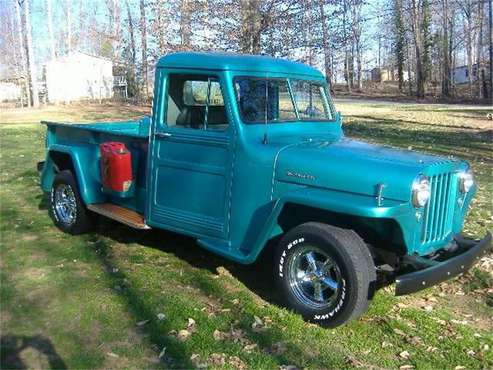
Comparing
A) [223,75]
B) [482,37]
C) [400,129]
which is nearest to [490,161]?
[400,129]

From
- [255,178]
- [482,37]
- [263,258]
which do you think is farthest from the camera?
→ [482,37]

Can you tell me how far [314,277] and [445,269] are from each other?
958 millimetres

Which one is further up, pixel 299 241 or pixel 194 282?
pixel 299 241

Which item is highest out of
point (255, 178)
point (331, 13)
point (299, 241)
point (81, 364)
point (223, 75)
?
point (331, 13)

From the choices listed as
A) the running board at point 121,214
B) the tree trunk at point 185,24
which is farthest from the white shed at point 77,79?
the running board at point 121,214

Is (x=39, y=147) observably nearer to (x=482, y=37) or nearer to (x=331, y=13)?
(x=331, y=13)

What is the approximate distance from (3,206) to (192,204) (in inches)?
164

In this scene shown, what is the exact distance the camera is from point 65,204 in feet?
22.8

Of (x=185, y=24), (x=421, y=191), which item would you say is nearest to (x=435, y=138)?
(x=185, y=24)

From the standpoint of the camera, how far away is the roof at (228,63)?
512 centimetres

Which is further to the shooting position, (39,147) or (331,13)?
(331,13)

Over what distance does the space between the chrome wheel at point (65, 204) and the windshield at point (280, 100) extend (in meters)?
2.72

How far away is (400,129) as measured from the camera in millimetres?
18641

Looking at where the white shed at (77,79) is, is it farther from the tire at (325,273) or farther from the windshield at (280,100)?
the tire at (325,273)
